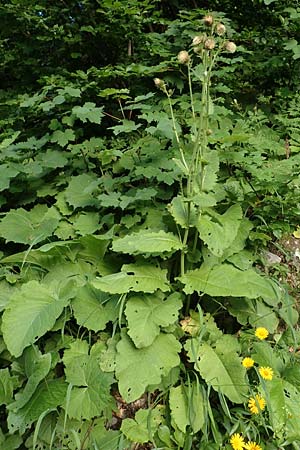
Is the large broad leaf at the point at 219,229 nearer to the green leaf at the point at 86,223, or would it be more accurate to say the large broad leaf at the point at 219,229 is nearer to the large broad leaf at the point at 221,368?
the large broad leaf at the point at 221,368

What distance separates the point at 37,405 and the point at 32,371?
14cm

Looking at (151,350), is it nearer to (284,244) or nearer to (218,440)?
(218,440)

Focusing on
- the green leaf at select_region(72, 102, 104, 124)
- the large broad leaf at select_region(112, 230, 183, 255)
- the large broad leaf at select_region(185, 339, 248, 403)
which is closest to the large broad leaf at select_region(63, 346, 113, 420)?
the large broad leaf at select_region(185, 339, 248, 403)

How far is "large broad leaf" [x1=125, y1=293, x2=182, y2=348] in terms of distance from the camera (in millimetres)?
1485

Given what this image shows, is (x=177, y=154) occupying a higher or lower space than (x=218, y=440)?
higher

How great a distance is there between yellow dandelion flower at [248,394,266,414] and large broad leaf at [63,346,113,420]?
0.53 meters

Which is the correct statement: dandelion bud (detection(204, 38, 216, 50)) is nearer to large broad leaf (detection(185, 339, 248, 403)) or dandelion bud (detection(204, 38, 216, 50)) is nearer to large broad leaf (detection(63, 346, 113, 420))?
large broad leaf (detection(185, 339, 248, 403))

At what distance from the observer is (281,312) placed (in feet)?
5.87

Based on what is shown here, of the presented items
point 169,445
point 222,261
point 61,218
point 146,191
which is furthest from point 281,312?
point 61,218

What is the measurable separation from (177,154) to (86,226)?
0.66 m

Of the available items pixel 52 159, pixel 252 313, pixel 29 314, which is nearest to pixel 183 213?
pixel 252 313

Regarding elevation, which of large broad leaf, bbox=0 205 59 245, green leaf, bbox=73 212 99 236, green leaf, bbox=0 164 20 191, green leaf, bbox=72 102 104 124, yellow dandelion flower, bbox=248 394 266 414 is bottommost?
yellow dandelion flower, bbox=248 394 266 414

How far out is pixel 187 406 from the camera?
4.84 ft

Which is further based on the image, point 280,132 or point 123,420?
point 280,132
